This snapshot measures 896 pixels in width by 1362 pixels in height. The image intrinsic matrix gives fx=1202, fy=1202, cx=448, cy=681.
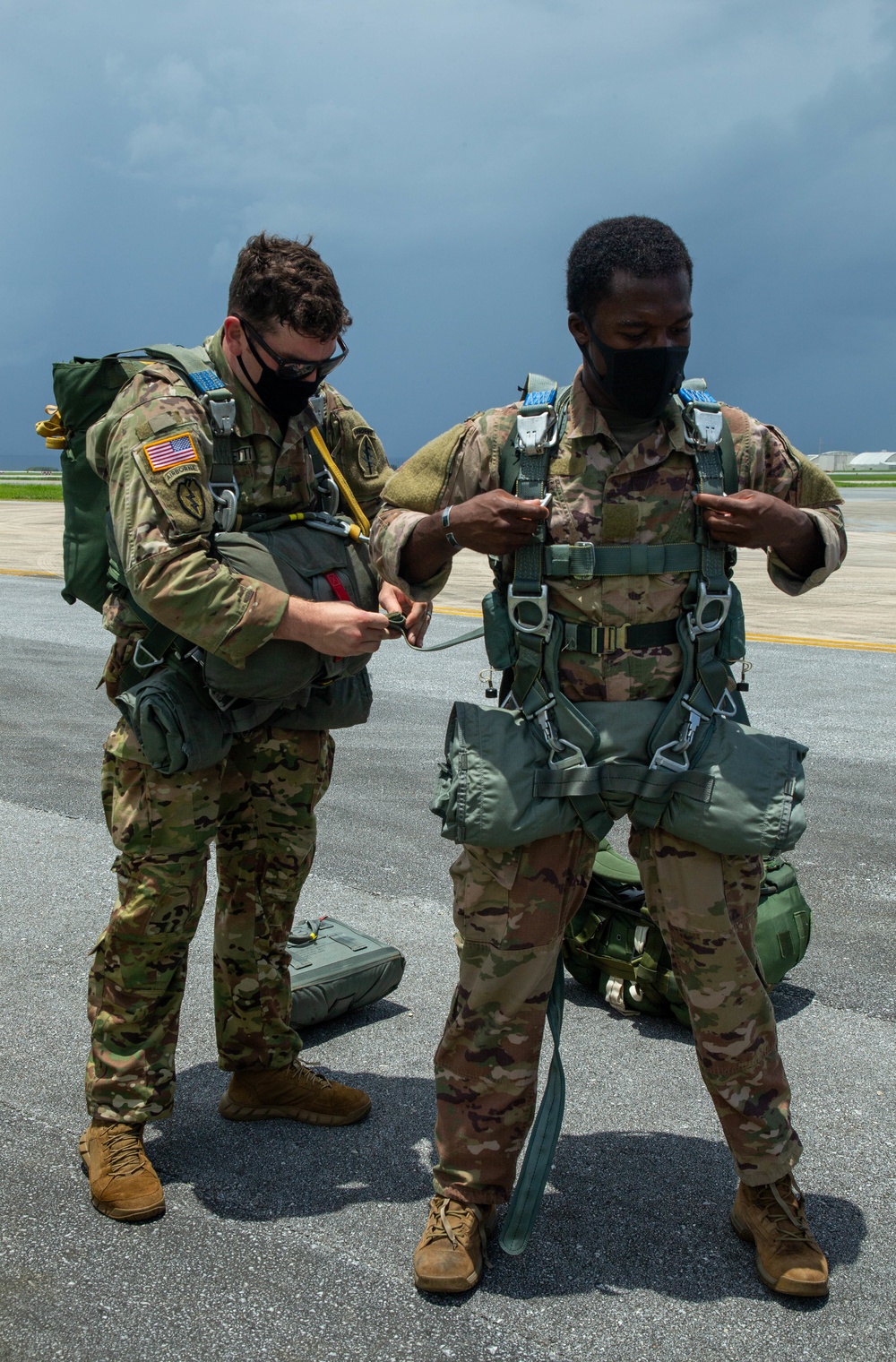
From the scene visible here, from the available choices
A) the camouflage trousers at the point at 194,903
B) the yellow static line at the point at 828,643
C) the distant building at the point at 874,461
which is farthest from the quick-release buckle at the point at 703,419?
the distant building at the point at 874,461

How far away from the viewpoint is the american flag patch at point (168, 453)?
2.86 m

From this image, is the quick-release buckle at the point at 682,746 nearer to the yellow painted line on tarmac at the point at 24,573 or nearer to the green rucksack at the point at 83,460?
the green rucksack at the point at 83,460

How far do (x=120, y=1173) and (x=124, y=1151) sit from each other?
0.06 meters

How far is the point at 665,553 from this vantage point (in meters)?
2.71

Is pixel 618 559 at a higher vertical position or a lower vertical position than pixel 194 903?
higher

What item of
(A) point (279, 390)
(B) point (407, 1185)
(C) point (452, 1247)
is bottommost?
(B) point (407, 1185)

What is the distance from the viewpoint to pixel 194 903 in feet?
10.5

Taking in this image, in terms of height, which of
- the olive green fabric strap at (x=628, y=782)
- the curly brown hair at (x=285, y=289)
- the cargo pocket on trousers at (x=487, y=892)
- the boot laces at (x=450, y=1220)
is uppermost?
the curly brown hair at (x=285, y=289)

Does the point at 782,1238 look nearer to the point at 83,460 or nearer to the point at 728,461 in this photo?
the point at 728,461

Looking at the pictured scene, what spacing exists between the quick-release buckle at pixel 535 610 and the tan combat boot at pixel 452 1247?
4.50ft

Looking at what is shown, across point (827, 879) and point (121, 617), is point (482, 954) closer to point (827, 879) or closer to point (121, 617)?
point (121, 617)

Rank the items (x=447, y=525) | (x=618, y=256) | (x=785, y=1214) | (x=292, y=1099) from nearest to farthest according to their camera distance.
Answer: (x=618, y=256) → (x=447, y=525) → (x=785, y=1214) → (x=292, y=1099)

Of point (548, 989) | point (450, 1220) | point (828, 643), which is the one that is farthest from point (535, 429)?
point (828, 643)

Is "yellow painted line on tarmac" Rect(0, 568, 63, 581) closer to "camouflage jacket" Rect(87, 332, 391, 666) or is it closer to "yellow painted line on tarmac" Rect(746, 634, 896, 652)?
"yellow painted line on tarmac" Rect(746, 634, 896, 652)
